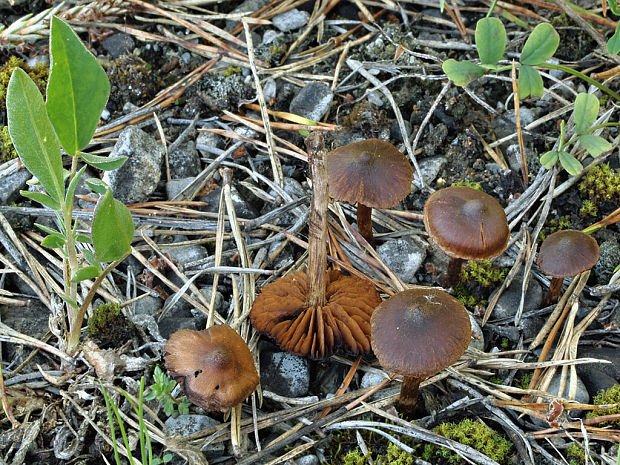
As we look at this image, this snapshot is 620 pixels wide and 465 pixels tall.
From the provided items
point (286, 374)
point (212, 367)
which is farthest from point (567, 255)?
point (212, 367)

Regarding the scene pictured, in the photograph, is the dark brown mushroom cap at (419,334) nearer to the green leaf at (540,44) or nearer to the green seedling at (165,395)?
the green seedling at (165,395)

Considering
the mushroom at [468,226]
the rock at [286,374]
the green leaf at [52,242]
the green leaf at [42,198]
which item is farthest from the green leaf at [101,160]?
the mushroom at [468,226]

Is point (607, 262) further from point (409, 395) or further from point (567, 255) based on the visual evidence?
point (409, 395)

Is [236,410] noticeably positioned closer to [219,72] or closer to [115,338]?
[115,338]

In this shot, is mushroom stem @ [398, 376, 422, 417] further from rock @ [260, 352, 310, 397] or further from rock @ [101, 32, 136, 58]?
rock @ [101, 32, 136, 58]

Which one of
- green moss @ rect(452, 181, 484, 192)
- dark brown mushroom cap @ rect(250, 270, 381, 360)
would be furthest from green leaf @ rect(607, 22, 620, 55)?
dark brown mushroom cap @ rect(250, 270, 381, 360)
